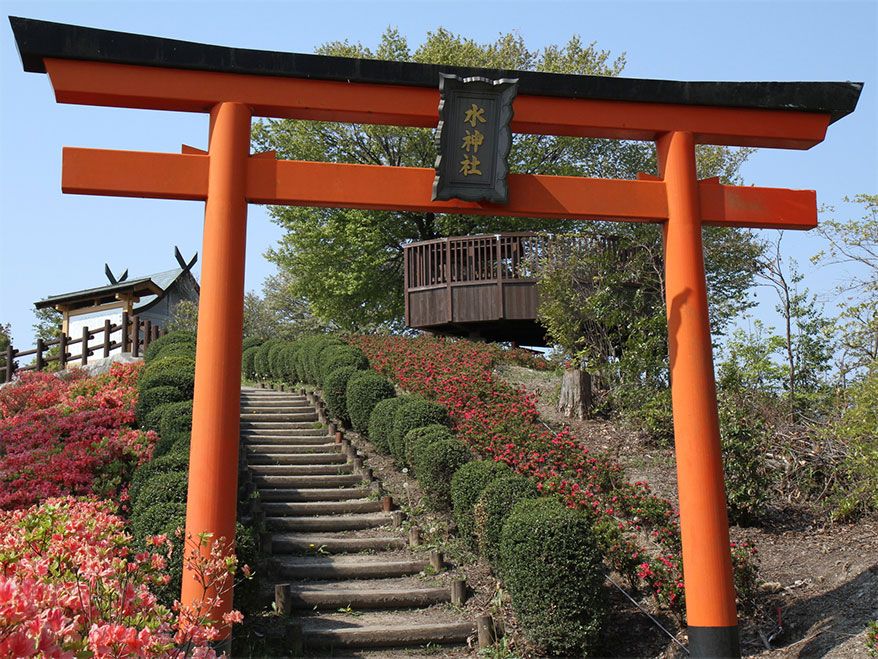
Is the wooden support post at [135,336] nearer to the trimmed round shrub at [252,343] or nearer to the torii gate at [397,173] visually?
the trimmed round shrub at [252,343]

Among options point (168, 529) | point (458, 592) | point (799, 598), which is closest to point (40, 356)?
point (168, 529)

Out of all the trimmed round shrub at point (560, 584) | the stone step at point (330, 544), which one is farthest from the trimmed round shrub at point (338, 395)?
the trimmed round shrub at point (560, 584)

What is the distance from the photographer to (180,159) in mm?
5734

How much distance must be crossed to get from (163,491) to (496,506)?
314 centimetres

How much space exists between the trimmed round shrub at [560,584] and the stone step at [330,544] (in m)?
2.47

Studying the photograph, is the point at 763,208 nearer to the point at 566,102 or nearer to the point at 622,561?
the point at 566,102

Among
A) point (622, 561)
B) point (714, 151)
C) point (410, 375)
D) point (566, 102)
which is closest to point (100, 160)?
point (566, 102)

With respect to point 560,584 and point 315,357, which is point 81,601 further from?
point 315,357

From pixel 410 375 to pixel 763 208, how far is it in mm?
8200

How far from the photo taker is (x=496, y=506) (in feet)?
24.4

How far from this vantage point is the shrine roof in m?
5.54

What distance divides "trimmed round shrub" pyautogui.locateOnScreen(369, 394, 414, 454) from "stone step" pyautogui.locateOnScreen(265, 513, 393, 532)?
1.59 m

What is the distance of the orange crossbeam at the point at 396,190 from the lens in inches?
220

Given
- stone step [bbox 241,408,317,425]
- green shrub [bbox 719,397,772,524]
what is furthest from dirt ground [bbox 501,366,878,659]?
stone step [bbox 241,408,317,425]
